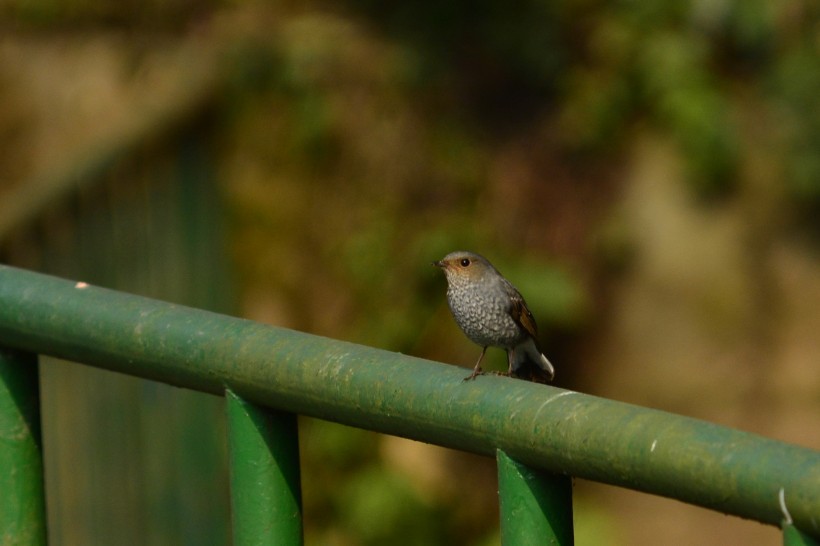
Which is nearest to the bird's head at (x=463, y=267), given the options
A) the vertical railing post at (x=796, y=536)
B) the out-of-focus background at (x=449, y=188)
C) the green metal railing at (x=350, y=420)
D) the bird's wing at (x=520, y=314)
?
the bird's wing at (x=520, y=314)

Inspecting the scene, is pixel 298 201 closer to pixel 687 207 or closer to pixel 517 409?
pixel 687 207

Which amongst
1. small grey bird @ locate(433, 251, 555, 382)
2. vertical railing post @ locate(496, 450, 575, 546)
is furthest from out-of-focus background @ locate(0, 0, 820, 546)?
vertical railing post @ locate(496, 450, 575, 546)

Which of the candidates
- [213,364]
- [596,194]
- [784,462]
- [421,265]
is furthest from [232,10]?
[784,462]

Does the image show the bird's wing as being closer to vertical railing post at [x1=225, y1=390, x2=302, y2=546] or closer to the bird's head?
the bird's head

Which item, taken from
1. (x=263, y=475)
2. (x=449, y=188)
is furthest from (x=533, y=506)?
(x=449, y=188)

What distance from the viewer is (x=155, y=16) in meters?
7.45

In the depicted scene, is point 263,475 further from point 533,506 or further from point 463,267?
point 463,267

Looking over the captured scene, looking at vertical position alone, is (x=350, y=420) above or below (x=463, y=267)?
below

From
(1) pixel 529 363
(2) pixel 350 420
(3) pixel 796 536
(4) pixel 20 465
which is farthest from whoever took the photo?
(1) pixel 529 363

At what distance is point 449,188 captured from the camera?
7.55 meters

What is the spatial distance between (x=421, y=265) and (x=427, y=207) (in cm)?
33

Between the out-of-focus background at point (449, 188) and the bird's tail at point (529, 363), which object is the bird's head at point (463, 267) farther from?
the out-of-focus background at point (449, 188)

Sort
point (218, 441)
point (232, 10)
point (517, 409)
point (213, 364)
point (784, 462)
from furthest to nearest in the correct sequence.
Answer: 1. point (232, 10)
2. point (218, 441)
3. point (213, 364)
4. point (517, 409)
5. point (784, 462)

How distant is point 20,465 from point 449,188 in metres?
5.16
